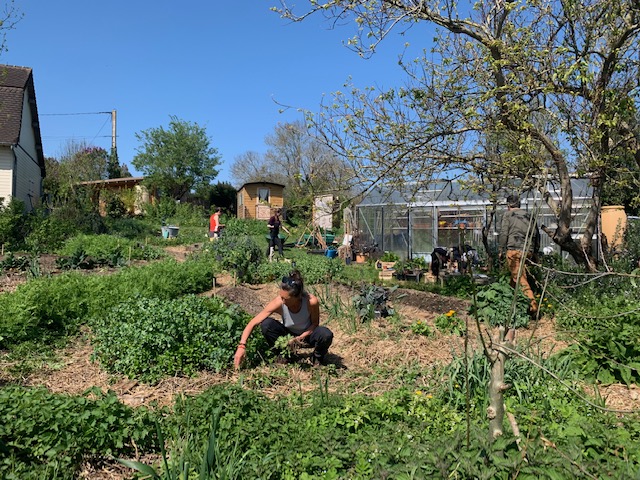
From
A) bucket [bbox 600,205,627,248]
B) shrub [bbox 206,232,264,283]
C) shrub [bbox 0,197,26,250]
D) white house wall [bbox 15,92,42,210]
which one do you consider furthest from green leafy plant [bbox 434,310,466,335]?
white house wall [bbox 15,92,42,210]

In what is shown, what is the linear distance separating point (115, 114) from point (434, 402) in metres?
39.2

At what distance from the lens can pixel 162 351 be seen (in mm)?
4812

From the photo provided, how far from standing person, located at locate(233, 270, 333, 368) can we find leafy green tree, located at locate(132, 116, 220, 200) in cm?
3322

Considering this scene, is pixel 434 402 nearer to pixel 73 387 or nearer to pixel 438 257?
pixel 73 387

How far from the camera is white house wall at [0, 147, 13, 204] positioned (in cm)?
1733

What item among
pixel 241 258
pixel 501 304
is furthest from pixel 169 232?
pixel 501 304

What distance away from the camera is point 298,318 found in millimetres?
5352

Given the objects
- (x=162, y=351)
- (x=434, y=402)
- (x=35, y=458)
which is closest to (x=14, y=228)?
(x=162, y=351)

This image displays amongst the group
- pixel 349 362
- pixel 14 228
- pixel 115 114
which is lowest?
Answer: pixel 349 362

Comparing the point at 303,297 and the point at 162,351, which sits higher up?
the point at 303,297

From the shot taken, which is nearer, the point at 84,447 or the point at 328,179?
the point at 84,447

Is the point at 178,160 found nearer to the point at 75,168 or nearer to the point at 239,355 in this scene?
the point at 75,168

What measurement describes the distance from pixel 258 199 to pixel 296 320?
→ 98.6ft

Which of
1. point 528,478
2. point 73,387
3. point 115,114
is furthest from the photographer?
point 115,114
